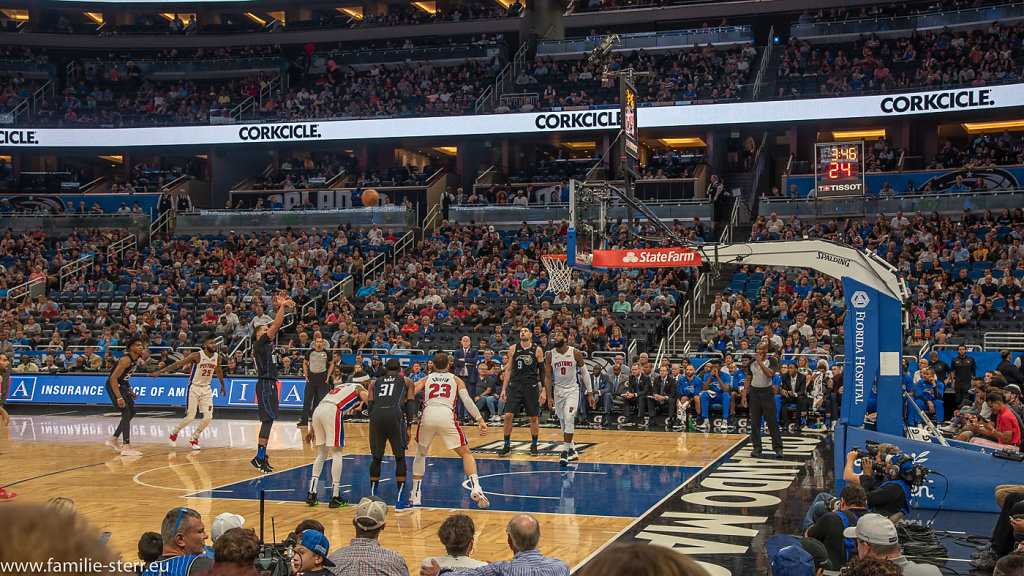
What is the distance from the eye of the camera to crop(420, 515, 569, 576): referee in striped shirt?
218 inches

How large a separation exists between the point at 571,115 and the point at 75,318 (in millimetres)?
17692

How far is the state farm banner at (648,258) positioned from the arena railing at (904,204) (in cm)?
1072

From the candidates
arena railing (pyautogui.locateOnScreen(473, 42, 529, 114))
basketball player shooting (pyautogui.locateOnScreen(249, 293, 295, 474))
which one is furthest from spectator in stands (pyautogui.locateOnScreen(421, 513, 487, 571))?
arena railing (pyautogui.locateOnScreen(473, 42, 529, 114))

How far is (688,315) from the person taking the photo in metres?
25.0

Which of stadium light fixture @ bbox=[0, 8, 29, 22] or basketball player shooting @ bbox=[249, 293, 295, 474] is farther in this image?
stadium light fixture @ bbox=[0, 8, 29, 22]

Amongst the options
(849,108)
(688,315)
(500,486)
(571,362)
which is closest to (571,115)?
(849,108)

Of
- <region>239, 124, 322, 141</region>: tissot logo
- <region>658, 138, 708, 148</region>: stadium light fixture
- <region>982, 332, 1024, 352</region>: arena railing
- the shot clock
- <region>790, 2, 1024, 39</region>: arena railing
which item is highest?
<region>790, 2, 1024, 39</region>: arena railing

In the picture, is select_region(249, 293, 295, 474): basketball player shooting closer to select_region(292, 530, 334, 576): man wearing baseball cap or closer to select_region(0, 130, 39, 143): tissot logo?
select_region(292, 530, 334, 576): man wearing baseball cap

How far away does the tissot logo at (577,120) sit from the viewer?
3381 cm

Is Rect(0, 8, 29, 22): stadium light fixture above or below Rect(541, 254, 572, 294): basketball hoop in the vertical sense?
above

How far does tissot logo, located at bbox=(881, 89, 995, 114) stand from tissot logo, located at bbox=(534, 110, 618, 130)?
9016mm

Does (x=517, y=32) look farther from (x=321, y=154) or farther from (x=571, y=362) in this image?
(x=571, y=362)

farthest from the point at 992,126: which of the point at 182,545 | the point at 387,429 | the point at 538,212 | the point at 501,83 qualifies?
the point at 182,545

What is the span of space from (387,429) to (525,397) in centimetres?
444
